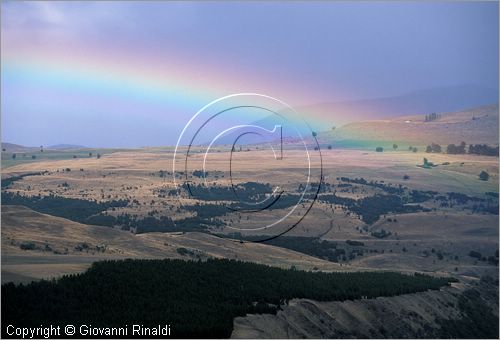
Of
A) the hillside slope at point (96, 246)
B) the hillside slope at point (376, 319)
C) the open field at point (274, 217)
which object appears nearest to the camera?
the hillside slope at point (376, 319)

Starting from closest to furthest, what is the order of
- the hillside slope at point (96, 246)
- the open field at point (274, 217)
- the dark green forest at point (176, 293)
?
the dark green forest at point (176, 293), the hillside slope at point (96, 246), the open field at point (274, 217)

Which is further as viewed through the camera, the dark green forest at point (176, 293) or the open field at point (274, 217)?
the open field at point (274, 217)

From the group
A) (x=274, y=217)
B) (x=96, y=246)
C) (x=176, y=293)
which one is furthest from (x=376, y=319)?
(x=274, y=217)

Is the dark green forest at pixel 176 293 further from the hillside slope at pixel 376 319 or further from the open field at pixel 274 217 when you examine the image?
the open field at pixel 274 217

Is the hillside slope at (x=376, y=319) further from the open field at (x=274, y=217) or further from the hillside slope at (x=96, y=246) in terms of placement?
the hillside slope at (x=96, y=246)

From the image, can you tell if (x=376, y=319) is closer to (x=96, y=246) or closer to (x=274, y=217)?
(x=96, y=246)

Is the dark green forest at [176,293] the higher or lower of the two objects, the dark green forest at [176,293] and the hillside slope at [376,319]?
the higher

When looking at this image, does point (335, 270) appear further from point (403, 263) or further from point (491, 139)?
point (491, 139)

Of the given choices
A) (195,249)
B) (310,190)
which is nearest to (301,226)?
(195,249)

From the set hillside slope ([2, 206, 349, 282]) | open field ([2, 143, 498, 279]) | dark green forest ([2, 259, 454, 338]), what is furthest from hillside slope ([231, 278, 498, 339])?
hillside slope ([2, 206, 349, 282])

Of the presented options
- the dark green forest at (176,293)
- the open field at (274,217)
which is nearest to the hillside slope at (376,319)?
the dark green forest at (176,293)
